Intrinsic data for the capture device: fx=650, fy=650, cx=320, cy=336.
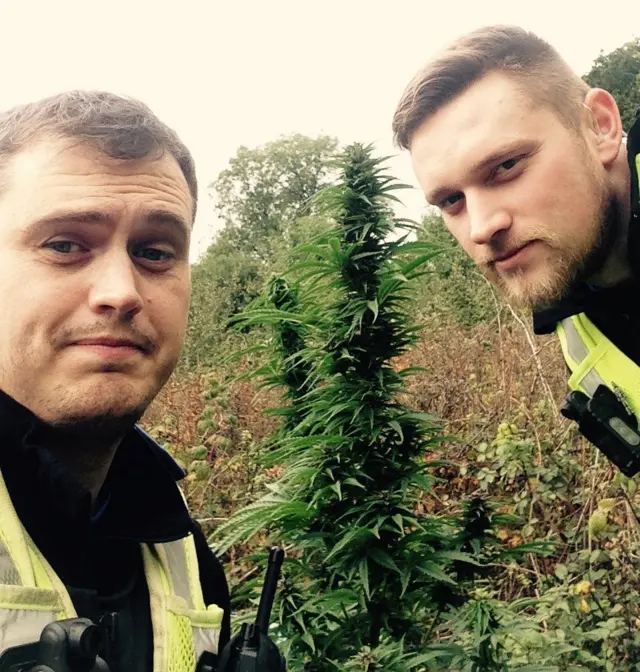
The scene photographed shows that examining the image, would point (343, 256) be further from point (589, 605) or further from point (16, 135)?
point (589, 605)

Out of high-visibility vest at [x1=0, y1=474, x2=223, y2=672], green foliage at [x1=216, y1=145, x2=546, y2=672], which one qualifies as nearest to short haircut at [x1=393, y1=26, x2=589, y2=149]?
green foliage at [x1=216, y1=145, x2=546, y2=672]

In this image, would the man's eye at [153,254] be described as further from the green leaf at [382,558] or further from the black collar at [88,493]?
the green leaf at [382,558]

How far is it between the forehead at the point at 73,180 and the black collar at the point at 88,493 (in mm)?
387

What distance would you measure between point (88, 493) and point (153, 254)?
0.50m

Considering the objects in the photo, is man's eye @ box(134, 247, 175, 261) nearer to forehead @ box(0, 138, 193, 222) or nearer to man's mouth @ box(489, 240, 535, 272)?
forehead @ box(0, 138, 193, 222)

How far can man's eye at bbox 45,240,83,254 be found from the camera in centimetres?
124

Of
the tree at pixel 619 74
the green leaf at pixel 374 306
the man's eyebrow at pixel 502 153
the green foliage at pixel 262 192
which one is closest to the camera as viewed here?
the man's eyebrow at pixel 502 153

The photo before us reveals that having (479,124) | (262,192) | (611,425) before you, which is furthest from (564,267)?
(262,192)

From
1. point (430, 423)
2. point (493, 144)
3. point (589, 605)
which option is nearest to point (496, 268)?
point (493, 144)

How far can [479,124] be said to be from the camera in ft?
6.12

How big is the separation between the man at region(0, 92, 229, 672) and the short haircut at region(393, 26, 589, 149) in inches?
36.2

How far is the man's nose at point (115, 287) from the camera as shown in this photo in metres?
1.23

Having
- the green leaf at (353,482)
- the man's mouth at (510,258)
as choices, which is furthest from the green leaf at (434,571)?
the man's mouth at (510,258)

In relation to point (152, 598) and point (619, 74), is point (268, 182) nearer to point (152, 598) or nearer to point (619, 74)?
point (619, 74)
